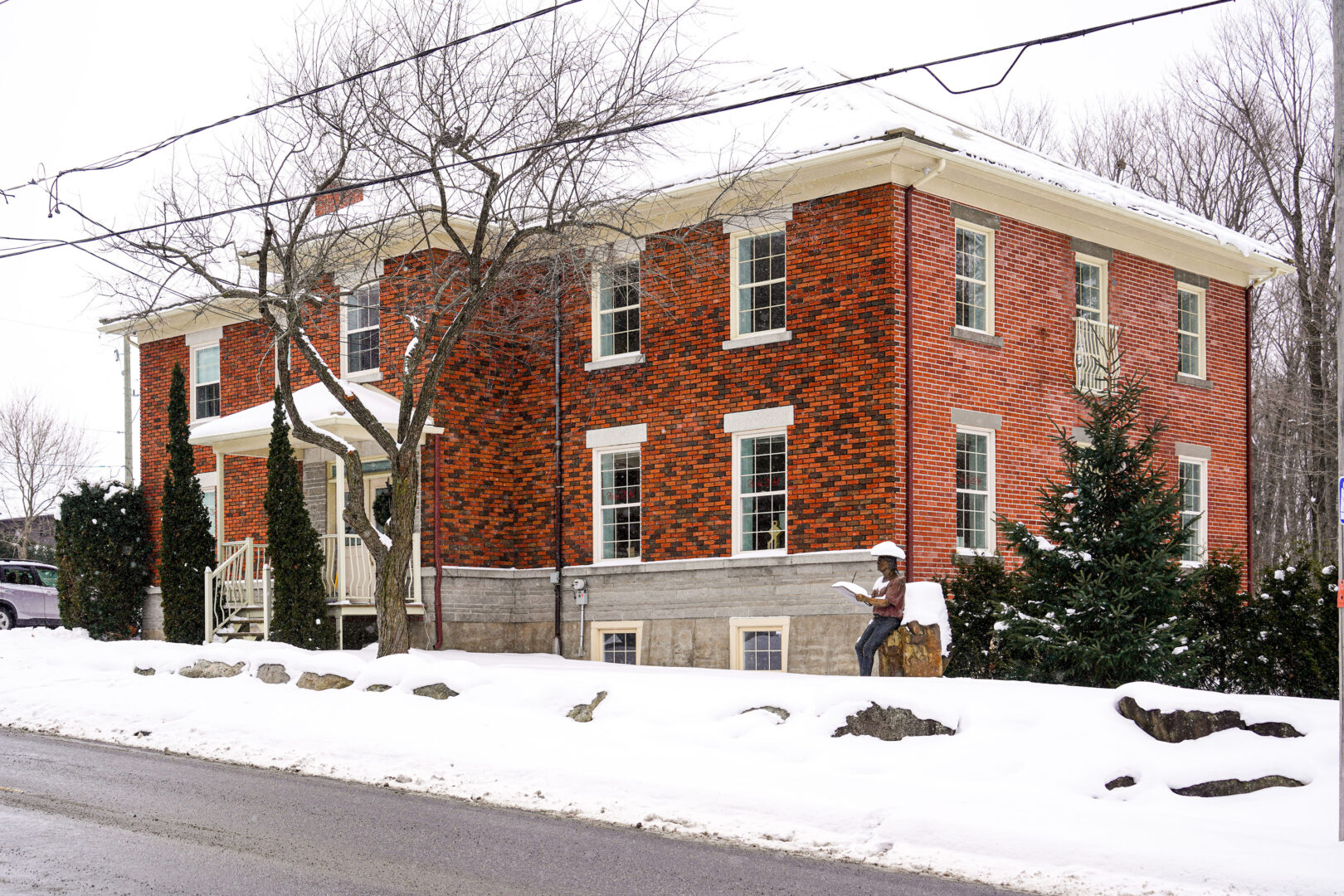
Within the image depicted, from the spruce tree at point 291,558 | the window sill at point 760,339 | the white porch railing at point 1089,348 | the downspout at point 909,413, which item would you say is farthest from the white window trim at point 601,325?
the white porch railing at point 1089,348

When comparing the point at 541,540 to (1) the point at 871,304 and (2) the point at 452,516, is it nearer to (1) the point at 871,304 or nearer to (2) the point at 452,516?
(2) the point at 452,516

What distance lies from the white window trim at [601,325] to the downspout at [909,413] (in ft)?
12.9

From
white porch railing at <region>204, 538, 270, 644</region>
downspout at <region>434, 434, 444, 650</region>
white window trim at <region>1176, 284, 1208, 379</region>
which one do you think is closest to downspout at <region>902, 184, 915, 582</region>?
white window trim at <region>1176, 284, 1208, 379</region>

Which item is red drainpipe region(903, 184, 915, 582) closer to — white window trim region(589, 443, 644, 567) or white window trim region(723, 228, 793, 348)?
white window trim region(723, 228, 793, 348)

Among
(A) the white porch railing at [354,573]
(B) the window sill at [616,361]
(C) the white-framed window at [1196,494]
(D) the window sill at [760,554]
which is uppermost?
(B) the window sill at [616,361]

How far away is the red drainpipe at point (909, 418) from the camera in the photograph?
17.8m

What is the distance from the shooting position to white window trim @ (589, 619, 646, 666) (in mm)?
20297

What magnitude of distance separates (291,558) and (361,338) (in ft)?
13.8

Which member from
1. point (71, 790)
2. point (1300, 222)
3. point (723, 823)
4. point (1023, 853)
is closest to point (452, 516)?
point (71, 790)

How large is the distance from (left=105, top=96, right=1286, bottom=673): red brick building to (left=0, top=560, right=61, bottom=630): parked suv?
31.6ft

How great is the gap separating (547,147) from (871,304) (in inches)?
196

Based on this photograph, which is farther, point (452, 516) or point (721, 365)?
point (452, 516)

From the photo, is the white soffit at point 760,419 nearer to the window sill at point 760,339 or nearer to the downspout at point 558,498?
the window sill at point 760,339

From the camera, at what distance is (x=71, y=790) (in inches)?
412
